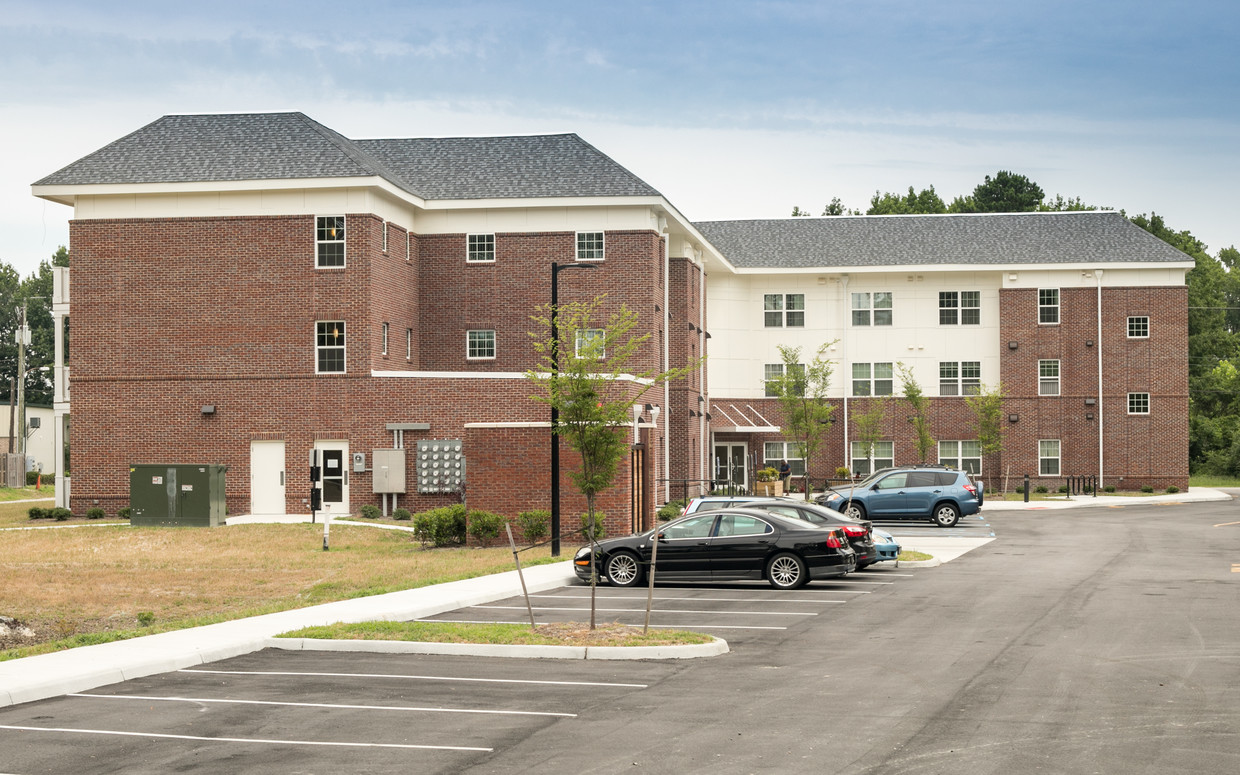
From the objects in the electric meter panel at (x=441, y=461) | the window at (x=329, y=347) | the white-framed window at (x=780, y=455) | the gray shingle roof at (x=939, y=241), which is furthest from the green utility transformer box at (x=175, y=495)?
the gray shingle roof at (x=939, y=241)

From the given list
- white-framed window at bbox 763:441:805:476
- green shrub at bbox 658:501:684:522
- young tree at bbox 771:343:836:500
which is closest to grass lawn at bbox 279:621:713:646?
green shrub at bbox 658:501:684:522

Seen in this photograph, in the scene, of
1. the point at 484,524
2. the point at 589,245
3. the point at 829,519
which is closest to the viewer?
the point at 829,519

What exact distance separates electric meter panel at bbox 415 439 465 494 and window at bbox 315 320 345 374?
3.72 metres

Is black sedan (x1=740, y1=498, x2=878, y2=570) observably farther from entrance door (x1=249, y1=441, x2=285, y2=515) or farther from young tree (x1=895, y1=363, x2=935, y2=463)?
young tree (x1=895, y1=363, x2=935, y2=463)

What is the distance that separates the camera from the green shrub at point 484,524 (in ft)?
98.7

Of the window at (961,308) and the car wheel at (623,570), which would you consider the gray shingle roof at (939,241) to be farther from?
the car wheel at (623,570)

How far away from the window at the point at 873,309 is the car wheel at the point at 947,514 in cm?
2219

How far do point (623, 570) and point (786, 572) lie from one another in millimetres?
2779

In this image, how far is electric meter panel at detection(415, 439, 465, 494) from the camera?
3906 centimetres

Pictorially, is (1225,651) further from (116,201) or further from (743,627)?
(116,201)

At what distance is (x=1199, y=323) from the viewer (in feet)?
295

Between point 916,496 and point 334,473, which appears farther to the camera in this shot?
point 334,473

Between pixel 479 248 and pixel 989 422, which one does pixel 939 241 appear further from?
pixel 479 248

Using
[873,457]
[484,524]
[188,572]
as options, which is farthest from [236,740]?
[873,457]
